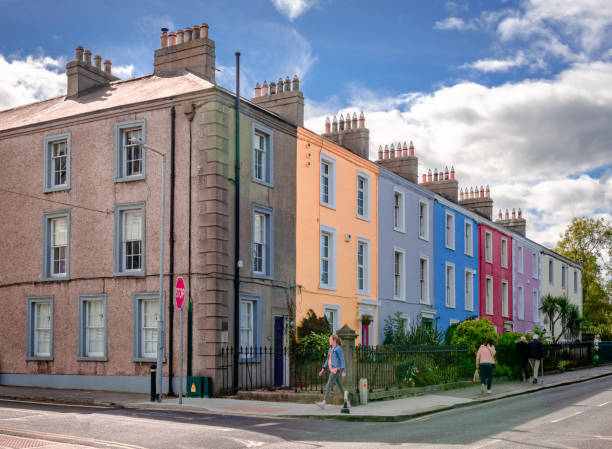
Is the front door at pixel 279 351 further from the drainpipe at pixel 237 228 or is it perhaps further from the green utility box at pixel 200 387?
the green utility box at pixel 200 387

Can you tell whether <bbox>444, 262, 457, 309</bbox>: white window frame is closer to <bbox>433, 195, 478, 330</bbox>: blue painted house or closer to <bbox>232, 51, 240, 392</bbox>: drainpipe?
<bbox>433, 195, 478, 330</bbox>: blue painted house

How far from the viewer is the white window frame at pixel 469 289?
39.9m

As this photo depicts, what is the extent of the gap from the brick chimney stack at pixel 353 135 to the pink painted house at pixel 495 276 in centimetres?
1381

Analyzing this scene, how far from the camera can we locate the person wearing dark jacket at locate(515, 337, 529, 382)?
27.9 m

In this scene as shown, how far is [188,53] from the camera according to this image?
25.2 metres

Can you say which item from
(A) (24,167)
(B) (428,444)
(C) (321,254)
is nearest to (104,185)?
(A) (24,167)

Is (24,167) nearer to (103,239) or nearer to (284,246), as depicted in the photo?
(103,239)

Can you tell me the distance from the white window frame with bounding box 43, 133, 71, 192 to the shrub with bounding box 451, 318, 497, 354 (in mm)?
15279

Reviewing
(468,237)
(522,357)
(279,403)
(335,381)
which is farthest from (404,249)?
(335,381)

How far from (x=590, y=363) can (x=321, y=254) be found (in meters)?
20.7

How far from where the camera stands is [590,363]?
39875mm

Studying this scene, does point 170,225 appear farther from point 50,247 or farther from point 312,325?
point 312,325

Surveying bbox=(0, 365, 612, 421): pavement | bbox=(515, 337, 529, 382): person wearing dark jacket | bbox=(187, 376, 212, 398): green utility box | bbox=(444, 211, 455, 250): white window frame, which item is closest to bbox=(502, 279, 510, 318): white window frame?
bbox=(444, 211, 455, 250): white window frame

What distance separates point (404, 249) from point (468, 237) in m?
8.90
